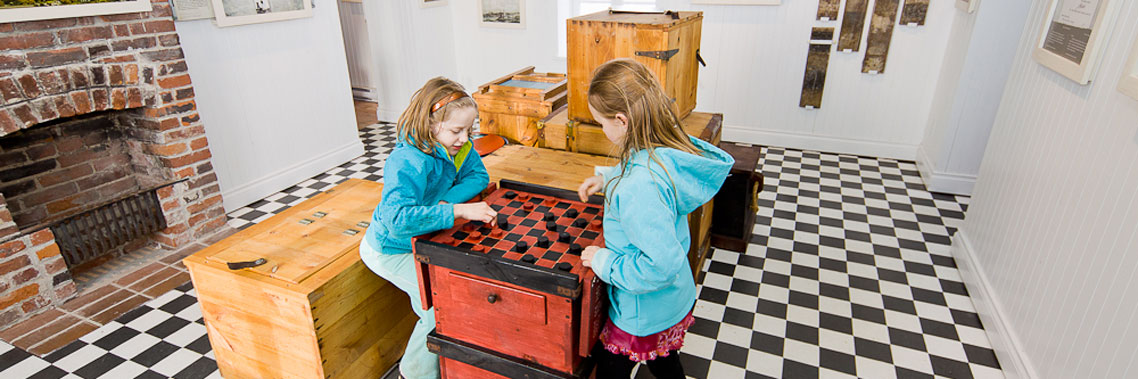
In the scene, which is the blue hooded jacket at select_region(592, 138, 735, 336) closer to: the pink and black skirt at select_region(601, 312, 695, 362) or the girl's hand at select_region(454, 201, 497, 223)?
the pink and black skirt at select_region(601, 312, 695, 362)

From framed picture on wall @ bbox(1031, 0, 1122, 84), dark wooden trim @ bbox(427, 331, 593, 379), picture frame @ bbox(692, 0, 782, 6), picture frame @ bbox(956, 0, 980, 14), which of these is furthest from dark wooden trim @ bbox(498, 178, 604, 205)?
picture frame @ bbox(692, 0, 782, 6)

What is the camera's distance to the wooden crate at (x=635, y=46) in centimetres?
273

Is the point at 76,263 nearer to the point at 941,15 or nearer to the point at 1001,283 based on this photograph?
the point at 1001,283

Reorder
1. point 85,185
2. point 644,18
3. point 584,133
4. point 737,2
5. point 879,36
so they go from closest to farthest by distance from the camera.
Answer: point 644,18 → point 584,133 → point 85,185 → point 879,36 → point 737,2

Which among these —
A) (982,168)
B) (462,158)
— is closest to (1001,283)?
(982,168)

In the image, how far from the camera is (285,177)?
14.8 ft

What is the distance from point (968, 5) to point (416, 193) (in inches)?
165

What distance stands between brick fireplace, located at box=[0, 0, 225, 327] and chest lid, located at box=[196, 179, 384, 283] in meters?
1.37

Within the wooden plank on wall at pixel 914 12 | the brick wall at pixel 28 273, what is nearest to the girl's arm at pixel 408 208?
the brick wall at pixel 28 273

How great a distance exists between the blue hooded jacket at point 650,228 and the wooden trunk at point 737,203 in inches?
66.2

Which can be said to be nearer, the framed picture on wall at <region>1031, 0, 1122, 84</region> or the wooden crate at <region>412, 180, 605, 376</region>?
the wooden crate at <region>412, 180, 605, 376</region>

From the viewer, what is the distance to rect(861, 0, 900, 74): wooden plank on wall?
15.5 ft

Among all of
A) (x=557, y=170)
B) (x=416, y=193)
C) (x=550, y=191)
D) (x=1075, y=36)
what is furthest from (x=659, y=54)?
(x=1075, y=36)

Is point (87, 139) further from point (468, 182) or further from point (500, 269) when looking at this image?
point (500, 269)
